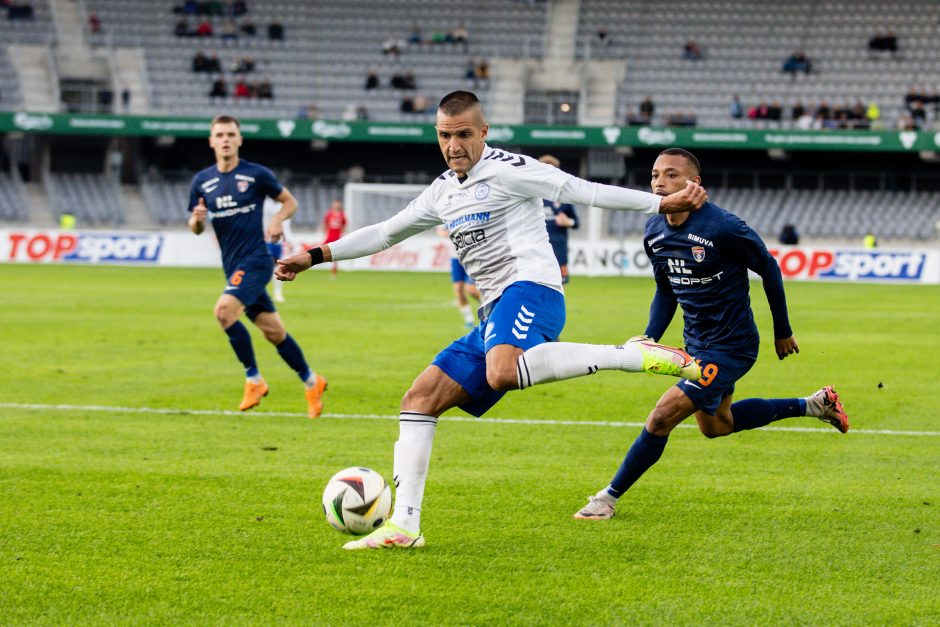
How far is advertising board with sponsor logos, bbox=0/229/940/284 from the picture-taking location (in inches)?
1284

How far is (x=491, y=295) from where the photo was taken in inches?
227

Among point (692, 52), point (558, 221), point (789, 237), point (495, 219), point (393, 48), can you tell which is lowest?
point (789, 237)

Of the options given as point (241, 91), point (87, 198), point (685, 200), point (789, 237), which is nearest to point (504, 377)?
point (685, 200)

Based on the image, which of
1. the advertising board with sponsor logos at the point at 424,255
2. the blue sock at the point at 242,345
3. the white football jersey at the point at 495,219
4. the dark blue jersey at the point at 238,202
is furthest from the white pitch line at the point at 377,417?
the advertising board with sponsor logos at the point at 424,255

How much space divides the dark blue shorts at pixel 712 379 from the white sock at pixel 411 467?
1.44 metres

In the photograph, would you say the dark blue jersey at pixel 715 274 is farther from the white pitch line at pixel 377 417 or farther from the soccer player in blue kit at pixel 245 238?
the soccer player in blue kit at pixel 245 238

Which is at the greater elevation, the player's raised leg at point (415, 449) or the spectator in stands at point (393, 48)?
the player's raised leg at point (415, 449)

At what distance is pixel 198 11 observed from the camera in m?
47.9

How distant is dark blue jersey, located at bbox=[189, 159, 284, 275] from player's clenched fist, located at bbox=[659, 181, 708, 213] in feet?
18.8

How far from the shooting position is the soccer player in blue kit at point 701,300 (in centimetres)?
603

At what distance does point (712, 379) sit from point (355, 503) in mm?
1979

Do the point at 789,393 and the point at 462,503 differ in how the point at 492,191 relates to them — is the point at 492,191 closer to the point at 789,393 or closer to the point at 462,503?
the point at 462,503

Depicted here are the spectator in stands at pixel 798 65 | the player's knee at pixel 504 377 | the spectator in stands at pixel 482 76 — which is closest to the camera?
the player's knee at pixel 504 377

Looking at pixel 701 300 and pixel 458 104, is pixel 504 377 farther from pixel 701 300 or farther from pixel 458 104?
pixel 701 300
